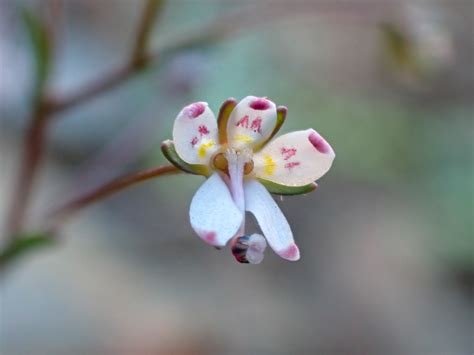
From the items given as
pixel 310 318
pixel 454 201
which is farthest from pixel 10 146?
pixel 454 201

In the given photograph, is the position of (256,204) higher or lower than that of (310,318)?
lower

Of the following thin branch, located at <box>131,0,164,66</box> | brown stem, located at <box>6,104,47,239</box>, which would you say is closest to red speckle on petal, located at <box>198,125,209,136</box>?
thin branch, located at <box>131,0,164,66</box>

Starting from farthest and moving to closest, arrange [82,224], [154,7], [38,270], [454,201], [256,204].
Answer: [454,201]
[82,224]
[38,270]
[154,7]
[256,204]

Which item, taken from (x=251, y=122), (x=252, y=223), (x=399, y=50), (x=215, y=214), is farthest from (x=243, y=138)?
(x=252, y=223)

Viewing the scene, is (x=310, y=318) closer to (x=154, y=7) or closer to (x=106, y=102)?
(x=106, y=102)

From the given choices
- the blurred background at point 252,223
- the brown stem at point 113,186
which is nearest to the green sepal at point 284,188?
the brown stem at point 113,186

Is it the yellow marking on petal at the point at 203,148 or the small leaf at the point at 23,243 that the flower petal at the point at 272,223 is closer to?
the yellow marking on petal at the point at 203,148
